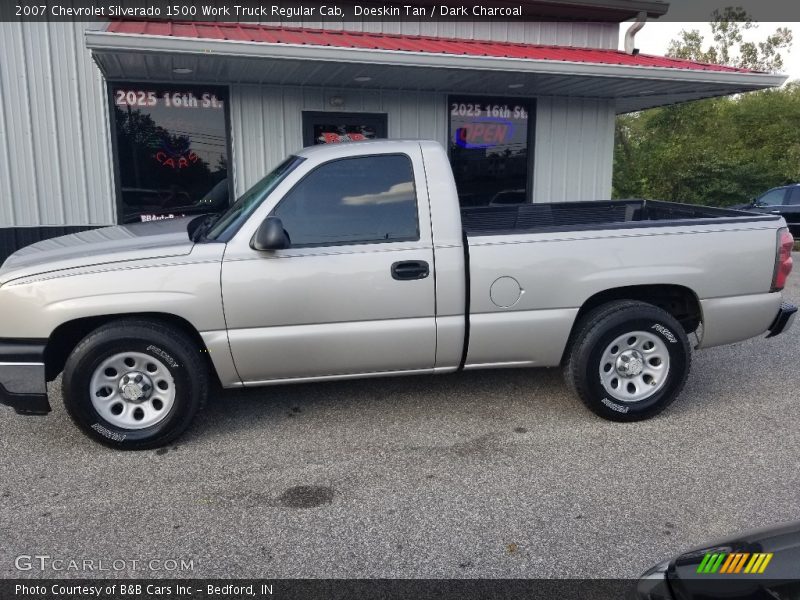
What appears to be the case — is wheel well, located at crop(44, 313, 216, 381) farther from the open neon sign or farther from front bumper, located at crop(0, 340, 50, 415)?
the open neon sign

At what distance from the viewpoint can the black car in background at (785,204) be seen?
15438 millimetres

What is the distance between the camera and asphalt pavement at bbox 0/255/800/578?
3092 millimetres

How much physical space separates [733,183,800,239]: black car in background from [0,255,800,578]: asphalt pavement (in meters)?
12.1

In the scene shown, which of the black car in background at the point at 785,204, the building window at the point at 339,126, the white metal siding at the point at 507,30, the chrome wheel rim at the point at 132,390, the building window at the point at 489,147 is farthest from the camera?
the black car in background at the point at 785,204

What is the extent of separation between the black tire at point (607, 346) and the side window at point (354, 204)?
1.39 meters

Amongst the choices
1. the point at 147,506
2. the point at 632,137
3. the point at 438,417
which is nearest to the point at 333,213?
the point at 438,417

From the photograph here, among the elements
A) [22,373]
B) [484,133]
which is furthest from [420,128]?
[22,373]

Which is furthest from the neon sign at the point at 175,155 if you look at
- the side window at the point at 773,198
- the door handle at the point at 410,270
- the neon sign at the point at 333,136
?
the side window at the point at 773,198

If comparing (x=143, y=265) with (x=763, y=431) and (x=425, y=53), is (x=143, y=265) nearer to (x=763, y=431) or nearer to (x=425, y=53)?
(x=763, y=431)

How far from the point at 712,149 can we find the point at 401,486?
2490cm

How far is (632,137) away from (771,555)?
3081cm

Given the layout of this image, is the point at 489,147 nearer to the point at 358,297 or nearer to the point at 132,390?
the point at 358,297

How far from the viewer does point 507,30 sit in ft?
34.6

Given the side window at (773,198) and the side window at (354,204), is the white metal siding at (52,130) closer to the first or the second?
the side window at (354,204)
